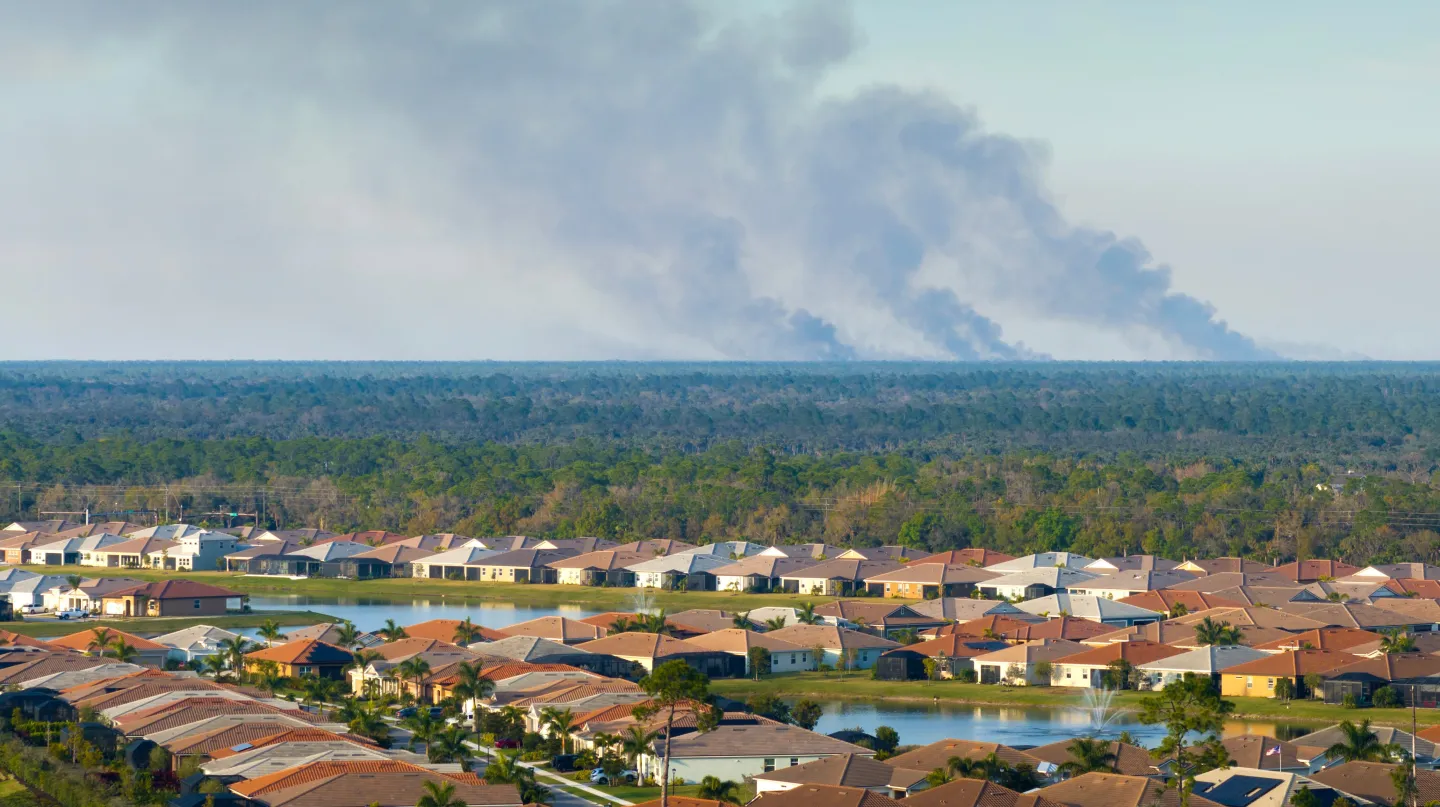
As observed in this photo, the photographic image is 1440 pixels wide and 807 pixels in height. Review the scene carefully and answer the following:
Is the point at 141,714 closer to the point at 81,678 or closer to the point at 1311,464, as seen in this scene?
the point at 81,678

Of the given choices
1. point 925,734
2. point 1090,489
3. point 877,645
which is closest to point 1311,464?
point 1090,489

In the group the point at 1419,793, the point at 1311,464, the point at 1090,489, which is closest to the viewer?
the point at 1419,793

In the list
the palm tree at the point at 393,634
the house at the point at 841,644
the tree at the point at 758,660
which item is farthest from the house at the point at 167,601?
the tree at the point at 758,660

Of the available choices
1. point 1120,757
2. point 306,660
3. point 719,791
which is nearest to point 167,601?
point 306,660

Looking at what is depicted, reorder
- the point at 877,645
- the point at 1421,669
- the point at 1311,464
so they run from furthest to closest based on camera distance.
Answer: the point at 1311,464 < the point at 877,645 < the point at 1421,669

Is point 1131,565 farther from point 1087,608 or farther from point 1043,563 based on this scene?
point 1087,608

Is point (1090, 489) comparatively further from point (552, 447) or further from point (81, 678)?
point (81, 678)

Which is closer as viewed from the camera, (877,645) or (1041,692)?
(1041,692)

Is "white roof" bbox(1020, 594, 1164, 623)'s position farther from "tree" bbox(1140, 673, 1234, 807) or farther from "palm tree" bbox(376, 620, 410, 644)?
"tree" bbox(1140, 673, 1234, 807)
